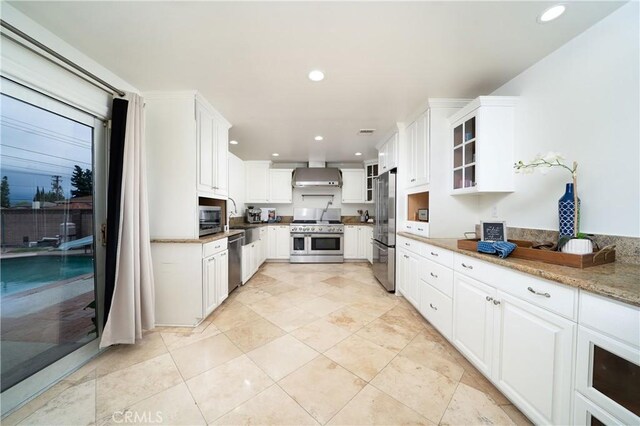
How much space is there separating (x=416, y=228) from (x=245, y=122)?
2.69 m

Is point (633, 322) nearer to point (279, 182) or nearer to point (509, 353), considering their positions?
point (509, 353)

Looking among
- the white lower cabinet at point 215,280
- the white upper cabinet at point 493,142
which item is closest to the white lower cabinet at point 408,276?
the white upper cabinet at point 493,142

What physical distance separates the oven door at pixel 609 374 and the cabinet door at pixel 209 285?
2.70m

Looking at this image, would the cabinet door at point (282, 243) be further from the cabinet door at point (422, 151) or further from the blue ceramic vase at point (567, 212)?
the blue ceramic vase at point (567, 212)

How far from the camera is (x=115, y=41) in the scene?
150 centimetres

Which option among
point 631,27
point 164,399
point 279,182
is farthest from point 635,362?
point 279,182

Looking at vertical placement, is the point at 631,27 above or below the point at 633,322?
above

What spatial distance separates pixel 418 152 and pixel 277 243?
139 inches

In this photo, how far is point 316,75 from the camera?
6.01 ft

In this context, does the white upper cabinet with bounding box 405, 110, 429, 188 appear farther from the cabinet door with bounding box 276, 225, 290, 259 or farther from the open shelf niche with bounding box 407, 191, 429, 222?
the cabinet door with bounding box 276, 225, 290, 259

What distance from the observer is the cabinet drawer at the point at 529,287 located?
0.98m

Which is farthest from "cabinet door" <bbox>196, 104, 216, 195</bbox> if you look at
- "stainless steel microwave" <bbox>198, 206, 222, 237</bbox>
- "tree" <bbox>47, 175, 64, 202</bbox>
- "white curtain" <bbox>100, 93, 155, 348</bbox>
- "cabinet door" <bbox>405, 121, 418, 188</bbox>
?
"cabinet door" <bbox>405, 121, 418, 188</bbox>

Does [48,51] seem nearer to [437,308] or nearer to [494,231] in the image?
[494,231]
